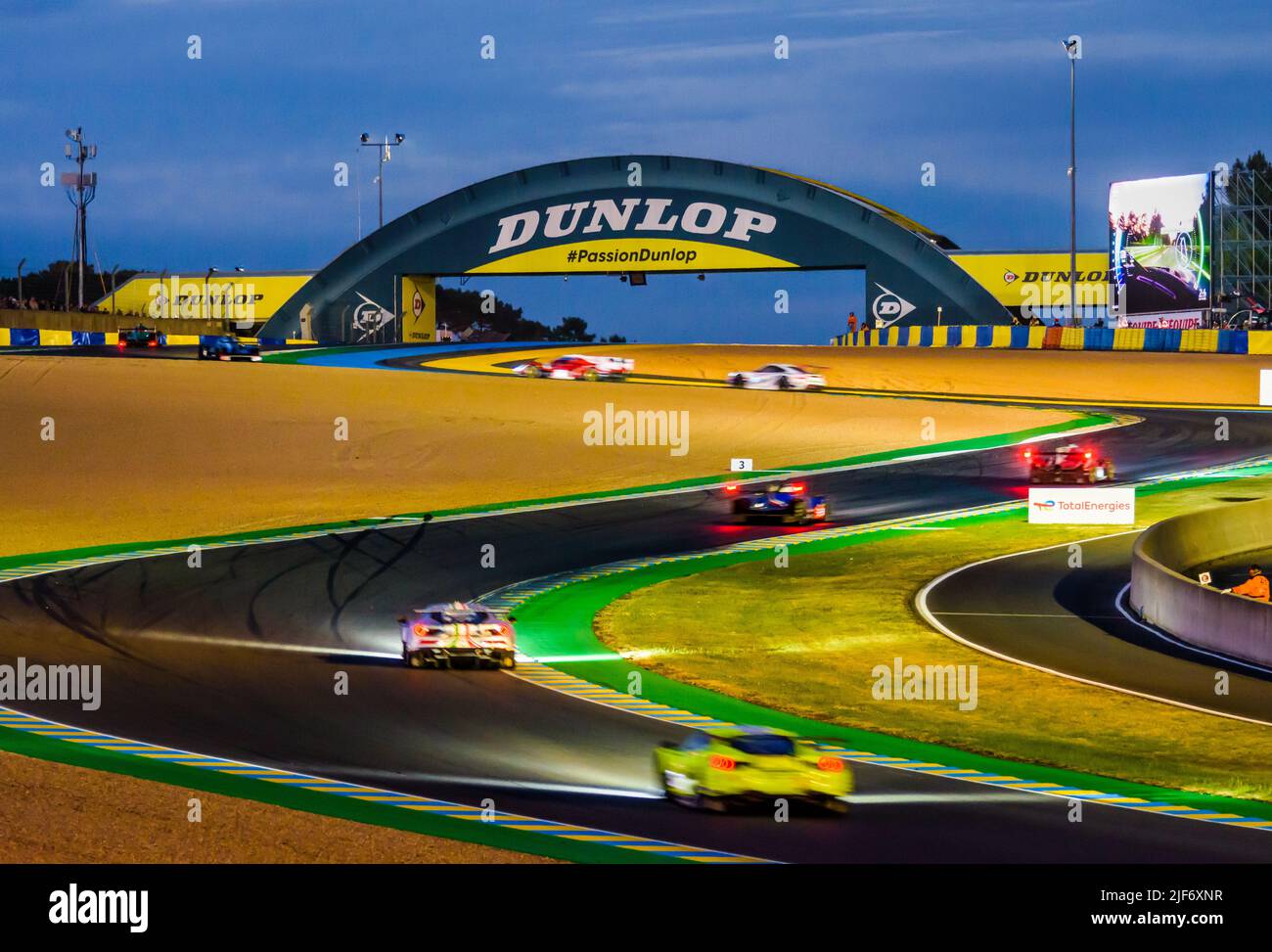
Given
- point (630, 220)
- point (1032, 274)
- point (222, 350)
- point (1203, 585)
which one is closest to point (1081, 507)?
point (1203, 585)

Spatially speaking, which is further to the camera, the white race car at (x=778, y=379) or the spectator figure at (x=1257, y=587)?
the white race car at (x=778, y=379)

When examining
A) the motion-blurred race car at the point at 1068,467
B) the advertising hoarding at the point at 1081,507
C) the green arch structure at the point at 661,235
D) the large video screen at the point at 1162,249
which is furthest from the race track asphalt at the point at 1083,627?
the large video screen at the point at 1162,249

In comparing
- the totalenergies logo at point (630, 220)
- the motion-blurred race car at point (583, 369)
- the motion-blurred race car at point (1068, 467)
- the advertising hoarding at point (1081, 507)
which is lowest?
the advertising hoarding at point (1081, 507)

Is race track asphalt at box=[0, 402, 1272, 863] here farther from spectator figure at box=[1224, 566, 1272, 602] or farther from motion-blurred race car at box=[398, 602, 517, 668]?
spectator figure at box=[1224, 566, 1272, 602]

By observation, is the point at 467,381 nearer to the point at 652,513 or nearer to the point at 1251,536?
the point at 652,513

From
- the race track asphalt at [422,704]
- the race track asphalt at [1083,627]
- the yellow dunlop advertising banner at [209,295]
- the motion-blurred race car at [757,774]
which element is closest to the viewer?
the race track asphalt at [422,704]

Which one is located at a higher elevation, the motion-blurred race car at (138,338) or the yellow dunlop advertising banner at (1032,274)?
the yellow dunlop advertising banner at (1032,274)

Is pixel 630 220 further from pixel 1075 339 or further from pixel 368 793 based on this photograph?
pixel 368 793

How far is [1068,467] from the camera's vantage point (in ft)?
144

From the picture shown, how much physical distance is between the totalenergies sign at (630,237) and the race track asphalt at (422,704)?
1631 inches

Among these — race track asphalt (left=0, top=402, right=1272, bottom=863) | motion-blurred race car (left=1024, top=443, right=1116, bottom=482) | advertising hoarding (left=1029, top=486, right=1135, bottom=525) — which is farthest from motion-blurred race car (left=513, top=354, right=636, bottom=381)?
advertising hoarding (left=1029, top=486, right=1135, bottom=525)

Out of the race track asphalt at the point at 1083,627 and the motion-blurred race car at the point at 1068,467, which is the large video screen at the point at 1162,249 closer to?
the motion-blurred race car at the point at 1068,467

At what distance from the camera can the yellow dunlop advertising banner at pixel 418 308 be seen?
283ft
